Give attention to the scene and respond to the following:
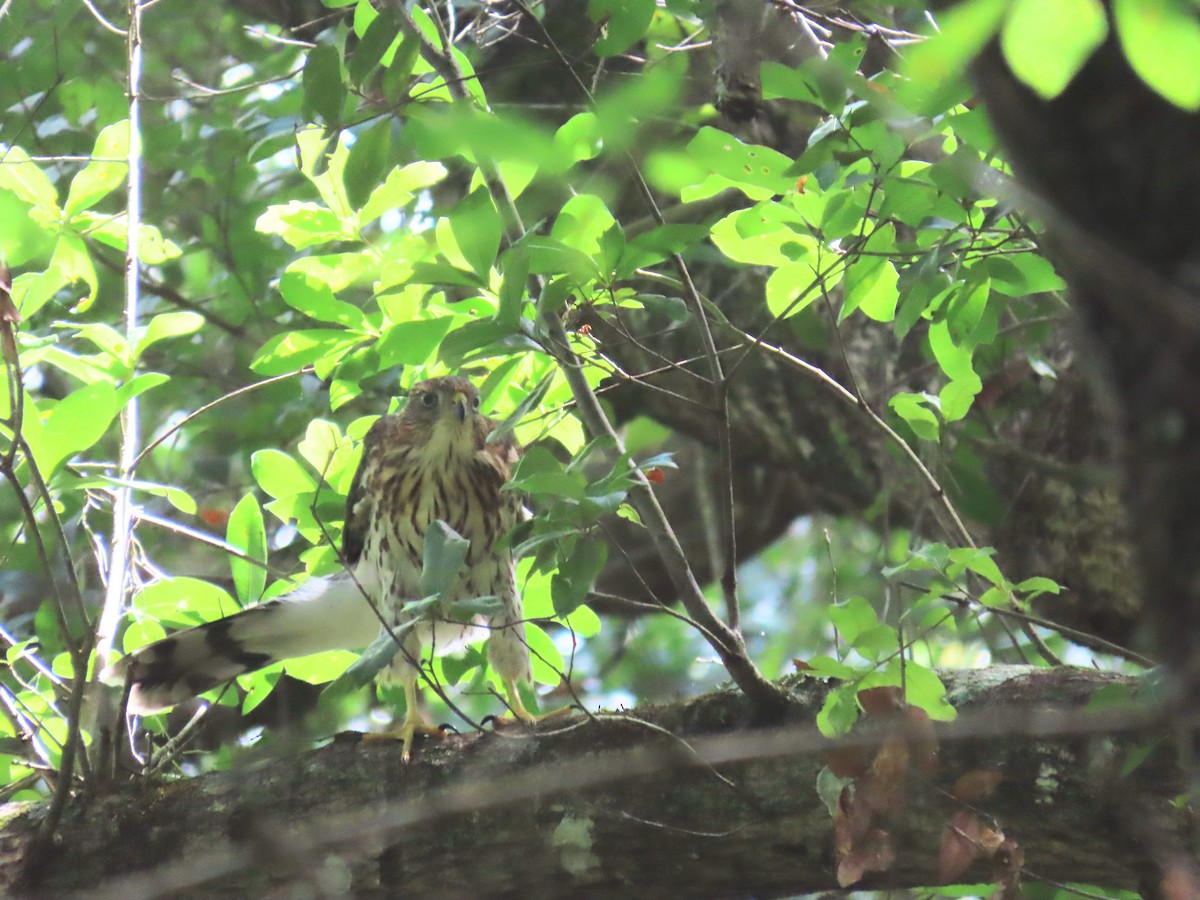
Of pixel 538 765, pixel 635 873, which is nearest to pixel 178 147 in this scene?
pixel 538 765

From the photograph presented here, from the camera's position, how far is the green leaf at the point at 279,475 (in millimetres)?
2990

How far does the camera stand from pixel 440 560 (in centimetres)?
214

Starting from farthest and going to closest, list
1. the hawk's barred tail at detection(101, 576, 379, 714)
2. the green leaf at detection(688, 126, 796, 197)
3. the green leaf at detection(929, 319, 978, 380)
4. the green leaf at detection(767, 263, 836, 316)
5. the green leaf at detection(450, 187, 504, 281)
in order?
the hawk's barred tail at detection(101, 576, 379, 714) → the green leaf at detection(929, 319, 978, 380) → the green leaf at detection(767, 263, 836, 316) → the green leaf at detection(688, 126, 796, 197) → the green leaf at detection(450, 187, 504, 281)

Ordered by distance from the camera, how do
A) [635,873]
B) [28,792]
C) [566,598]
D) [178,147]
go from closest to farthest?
[566,598] → [635,873] → [28,792] → [178,147]

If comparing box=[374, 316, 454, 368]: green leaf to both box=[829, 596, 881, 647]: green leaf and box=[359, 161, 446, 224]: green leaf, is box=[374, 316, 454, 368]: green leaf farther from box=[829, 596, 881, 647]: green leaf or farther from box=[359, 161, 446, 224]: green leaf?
box=[829, 596, 881, 647]: green leaf

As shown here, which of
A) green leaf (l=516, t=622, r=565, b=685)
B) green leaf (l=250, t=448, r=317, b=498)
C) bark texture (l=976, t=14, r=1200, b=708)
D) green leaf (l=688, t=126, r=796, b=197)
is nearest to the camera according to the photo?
bark texture (l=976, t=14, r=1200, b=708)

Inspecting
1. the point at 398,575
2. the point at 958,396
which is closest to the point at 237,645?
the point at 398,575

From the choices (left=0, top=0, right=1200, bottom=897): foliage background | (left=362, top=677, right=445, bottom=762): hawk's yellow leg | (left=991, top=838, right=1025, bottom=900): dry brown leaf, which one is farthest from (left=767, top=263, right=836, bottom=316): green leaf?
(left=362, top=677, right=445, bottom=762): hawk's yellow leg

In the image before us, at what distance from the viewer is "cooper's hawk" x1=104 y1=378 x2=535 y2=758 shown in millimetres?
3334

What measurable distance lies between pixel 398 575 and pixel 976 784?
2.02 m

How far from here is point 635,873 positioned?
7.95 ft

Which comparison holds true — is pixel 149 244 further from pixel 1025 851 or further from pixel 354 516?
pixel 1025 851

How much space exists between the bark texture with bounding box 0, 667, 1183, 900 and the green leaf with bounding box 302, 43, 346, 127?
124 cm

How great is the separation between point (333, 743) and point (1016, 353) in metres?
2.65
